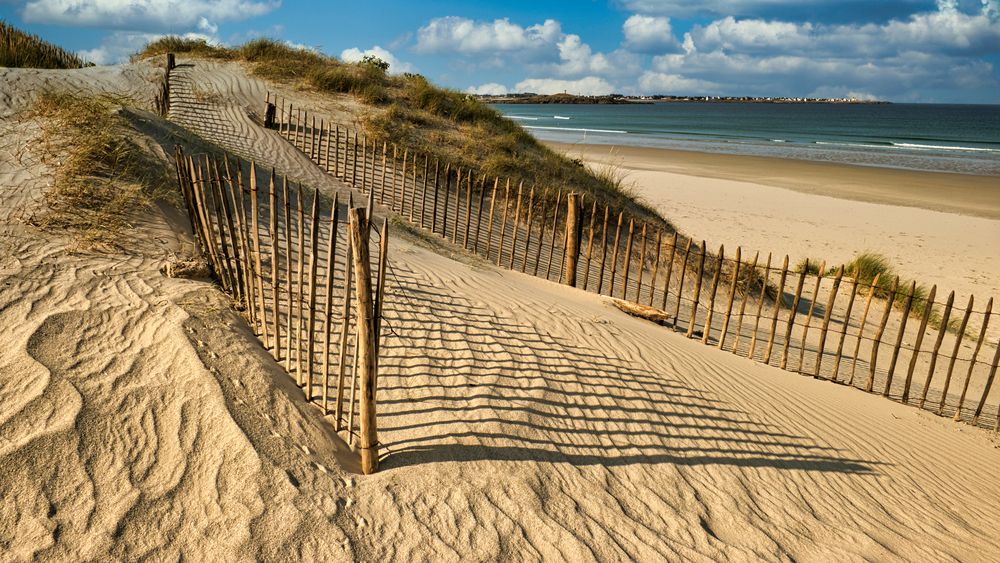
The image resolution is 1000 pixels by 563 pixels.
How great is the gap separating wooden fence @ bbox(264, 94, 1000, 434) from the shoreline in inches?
277

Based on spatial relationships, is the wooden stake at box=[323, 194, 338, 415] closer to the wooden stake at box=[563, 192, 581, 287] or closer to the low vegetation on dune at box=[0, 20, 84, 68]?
the wooden stake at box=[563, 192, 581, 287]

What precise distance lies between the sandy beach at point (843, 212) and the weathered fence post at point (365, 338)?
10752 mm

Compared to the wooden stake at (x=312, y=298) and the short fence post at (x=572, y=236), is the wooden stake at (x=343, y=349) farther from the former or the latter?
the short fence post at (x=572, y=236)

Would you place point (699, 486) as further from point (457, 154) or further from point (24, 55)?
point (24, 55)

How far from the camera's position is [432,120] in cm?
1516

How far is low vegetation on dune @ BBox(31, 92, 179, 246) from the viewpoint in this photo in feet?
16.1

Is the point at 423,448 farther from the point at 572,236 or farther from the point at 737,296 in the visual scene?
the point at 737,296

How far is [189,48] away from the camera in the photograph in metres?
19.7

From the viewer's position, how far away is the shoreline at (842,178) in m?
18.4

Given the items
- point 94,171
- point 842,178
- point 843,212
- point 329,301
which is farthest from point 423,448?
point 842,178

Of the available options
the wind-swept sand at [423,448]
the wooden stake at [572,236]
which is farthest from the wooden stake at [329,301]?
the wooden stake at [572,236]

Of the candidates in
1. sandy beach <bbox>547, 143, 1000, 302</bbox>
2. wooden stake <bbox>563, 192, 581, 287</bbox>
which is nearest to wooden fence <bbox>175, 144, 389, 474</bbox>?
wooden stake <bbox>563, 192, 581, 287</bbox>

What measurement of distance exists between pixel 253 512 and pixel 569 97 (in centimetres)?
15839

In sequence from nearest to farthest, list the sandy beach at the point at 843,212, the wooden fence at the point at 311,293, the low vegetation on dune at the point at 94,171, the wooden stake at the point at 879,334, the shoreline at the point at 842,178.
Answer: the wooden fence at the point at 311,293
the low vegetation on dune at the point at 94,171
the wooden stake at the point at 879,334
the sandy beach at the point at 843,212
the shoreline at the point at 842,178
